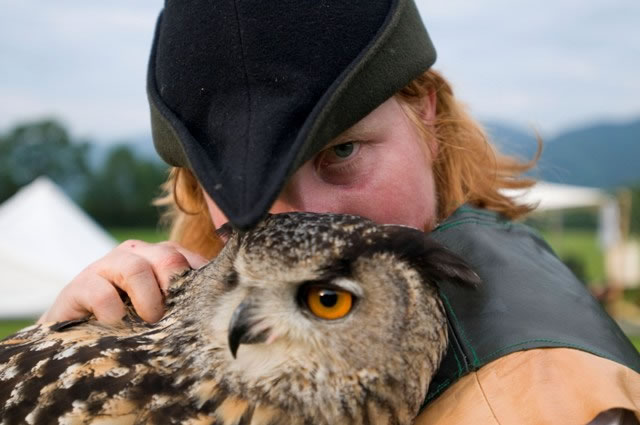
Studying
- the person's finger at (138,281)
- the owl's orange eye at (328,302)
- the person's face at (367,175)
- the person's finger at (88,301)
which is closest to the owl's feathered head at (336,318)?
the owl's orange eye at (328,302)

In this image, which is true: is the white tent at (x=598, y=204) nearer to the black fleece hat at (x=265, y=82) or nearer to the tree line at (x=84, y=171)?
the black fleece hat at (x=265, y=82)

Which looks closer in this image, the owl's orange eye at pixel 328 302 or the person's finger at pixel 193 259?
the owl's orange eye at pixel 328 302

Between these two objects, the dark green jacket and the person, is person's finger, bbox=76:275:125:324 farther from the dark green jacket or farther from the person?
the dark green jacket

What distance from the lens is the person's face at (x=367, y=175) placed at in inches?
57.2

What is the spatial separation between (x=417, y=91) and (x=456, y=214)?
360mm

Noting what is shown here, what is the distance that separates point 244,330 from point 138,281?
422 millimetres

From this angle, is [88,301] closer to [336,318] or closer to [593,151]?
[336,318]

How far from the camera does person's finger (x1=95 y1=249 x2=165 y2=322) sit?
61.5 inches

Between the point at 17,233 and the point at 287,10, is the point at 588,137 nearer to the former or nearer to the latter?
the point at 17,233

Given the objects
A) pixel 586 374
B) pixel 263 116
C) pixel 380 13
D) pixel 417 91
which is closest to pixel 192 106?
pixel 263 116

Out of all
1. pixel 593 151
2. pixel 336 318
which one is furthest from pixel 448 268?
pixel 593 151

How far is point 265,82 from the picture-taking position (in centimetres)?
128

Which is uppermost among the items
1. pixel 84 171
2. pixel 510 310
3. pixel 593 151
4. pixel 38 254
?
pixel 510 310

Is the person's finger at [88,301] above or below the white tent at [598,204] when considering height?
above
